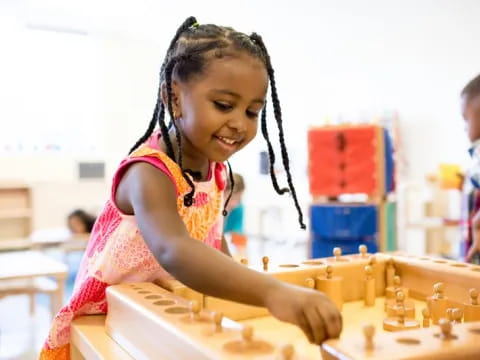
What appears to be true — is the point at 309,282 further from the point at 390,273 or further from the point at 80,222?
the point at 80,222

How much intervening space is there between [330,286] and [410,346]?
418mm

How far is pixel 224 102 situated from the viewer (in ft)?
2.39

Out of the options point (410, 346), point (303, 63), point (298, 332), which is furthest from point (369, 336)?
point (303, 63)

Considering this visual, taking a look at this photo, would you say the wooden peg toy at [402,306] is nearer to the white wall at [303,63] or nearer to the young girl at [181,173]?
the young girl at [181,173]

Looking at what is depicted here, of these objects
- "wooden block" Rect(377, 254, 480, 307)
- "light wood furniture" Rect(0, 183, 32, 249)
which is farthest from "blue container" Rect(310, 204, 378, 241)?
"wooden block" Rect(377, 254, 480, 307)

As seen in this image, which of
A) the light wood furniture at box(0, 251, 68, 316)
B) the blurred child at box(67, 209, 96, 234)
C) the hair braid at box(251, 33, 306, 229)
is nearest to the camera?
the hair braid at box(251, 33, 306, 229)

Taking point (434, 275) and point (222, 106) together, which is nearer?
point (222, 106)

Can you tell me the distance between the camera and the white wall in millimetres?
4188

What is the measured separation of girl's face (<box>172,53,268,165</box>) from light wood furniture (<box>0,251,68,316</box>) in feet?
6.12

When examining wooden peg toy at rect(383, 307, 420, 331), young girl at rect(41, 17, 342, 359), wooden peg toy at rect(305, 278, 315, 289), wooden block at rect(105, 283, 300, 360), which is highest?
young girl at rect(41, 17, 342, 359)

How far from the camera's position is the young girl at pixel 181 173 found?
2.15ft

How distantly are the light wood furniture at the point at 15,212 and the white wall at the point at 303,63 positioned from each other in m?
1.00

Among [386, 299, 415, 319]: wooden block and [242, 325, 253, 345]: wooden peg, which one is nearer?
[242, 325, 253, 345]: wooden peg

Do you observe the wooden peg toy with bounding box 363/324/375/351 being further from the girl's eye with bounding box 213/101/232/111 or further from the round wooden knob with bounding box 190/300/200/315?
the girl's eye with bounding box 213/101/232/111
